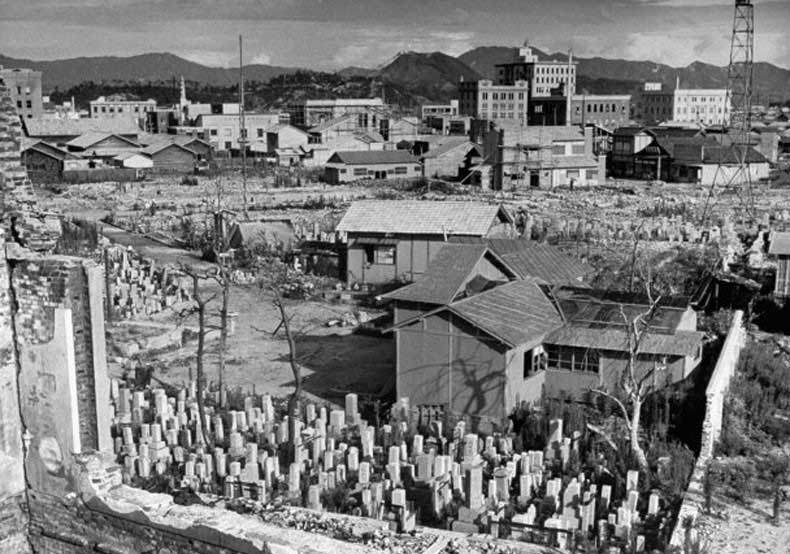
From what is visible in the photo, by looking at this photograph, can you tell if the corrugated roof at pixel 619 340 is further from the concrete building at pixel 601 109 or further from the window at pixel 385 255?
the concrete building at pixel 601 109

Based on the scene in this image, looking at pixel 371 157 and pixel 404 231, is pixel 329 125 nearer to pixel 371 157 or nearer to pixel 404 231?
pixel 371 157

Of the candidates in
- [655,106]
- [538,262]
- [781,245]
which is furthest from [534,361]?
[655,106]

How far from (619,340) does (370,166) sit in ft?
151

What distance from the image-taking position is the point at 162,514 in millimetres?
8852

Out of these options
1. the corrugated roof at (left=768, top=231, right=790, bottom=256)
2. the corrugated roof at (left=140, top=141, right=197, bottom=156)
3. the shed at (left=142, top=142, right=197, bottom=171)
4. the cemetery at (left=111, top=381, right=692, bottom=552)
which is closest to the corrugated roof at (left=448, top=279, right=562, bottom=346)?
the cemetery at (left=111, top=381, right=692, bottom=552)

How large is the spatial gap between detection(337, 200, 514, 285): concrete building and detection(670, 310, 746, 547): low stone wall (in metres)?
10.4

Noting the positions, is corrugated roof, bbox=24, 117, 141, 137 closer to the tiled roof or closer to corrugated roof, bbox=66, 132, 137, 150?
corrugated roof, bbox=66, 132, 137, 150

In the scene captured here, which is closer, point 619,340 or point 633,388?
point 633,388

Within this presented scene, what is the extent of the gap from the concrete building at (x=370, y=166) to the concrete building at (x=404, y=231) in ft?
104

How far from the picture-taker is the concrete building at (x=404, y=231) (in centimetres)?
2895

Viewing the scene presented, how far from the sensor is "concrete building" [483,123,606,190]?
2315 inches

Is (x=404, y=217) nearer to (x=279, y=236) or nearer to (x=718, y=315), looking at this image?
(x=279, y=236)

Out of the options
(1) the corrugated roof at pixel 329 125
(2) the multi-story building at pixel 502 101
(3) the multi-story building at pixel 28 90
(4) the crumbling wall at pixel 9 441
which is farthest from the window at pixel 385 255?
(2) the multi-story building at pixel 502 101

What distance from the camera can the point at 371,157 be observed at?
63.3m
